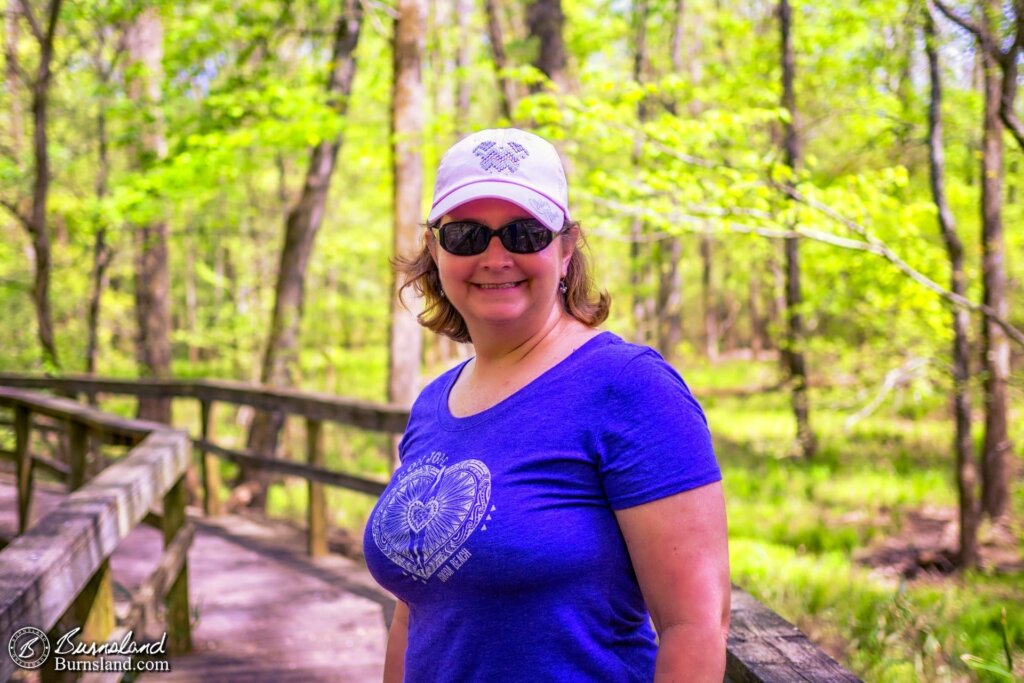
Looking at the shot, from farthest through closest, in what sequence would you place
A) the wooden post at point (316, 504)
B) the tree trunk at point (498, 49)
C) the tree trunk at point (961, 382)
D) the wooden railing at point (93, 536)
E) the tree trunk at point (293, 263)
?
the tree trunk at point (293, 263) < the tree trunk at point (498, 49) < the tree trunk at point (961, 382) < the wooden post at point (316, 504) < the wooden railing at point (93, 536)

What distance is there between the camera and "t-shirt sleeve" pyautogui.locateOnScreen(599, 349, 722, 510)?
1393mm

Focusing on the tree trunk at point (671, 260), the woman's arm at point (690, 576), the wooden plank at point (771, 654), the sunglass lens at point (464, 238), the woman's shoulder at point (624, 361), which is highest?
the tree trunk at point (671, 260)

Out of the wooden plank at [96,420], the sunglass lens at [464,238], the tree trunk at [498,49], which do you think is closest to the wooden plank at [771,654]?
the sunglass lens at [464,238]

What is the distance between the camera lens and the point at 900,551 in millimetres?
8867

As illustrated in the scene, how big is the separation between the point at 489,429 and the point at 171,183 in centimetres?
857

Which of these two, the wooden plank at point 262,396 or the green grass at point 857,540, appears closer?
the green grass at point 857,540

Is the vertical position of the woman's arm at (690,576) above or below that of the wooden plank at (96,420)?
above

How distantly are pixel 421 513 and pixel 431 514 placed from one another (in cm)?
4

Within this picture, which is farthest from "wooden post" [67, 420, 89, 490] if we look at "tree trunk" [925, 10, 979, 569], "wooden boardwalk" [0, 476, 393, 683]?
"tree trunk" [925, 10, 979, 569]

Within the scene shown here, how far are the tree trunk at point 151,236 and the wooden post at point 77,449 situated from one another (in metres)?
4.83

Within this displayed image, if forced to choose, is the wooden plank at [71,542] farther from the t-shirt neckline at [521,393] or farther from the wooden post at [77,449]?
the wooden post at [77,449]

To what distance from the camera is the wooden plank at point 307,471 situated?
17.4ft

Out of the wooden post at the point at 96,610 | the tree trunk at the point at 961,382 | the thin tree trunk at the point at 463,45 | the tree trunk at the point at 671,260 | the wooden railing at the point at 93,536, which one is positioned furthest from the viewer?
the thin tree trunk at the point at 463,45

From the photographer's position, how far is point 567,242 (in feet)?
6.04
